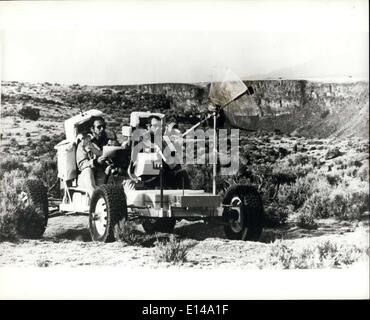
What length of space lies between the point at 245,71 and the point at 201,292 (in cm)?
194

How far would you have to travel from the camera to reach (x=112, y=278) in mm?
4492

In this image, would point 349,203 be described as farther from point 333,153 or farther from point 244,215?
point 244,215

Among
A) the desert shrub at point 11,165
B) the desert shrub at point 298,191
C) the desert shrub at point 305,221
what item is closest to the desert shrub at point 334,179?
the desert shrub at point 298,191

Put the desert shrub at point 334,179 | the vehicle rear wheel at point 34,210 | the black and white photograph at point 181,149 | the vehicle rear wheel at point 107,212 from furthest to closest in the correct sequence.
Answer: the desert shrub at point 334,179
the vehicle rear wheel at point 34,210
the black and white photograph at point 181,149
the vehicle rear wheel at point 107,212

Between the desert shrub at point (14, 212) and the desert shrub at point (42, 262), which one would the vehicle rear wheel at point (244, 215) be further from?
the desert shrub at point (14, 212)

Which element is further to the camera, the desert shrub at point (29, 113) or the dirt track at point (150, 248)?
the desert shrub at point (29, 113)

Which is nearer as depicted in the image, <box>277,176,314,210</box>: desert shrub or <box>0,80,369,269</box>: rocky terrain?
<box>0,80,369,269</box>: rocky terrain

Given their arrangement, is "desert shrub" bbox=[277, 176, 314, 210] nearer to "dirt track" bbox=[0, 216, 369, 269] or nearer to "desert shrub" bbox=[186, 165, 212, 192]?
"dirt track" bbox=[0, 216, 369, 269]

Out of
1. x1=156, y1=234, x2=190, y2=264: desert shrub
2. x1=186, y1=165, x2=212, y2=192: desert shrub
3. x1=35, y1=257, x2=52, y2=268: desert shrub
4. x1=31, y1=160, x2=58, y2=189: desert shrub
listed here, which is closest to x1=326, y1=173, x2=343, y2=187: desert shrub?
x1=186, y1=165, x2=212, y2=192: desert shrub

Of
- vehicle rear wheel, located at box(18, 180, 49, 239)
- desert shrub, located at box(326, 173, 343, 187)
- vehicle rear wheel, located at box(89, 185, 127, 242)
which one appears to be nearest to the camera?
vehicle rear wheel, located at box(89, 185, 127, 242)

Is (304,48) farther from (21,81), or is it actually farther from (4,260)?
(4,260)

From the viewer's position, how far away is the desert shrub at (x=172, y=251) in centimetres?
452

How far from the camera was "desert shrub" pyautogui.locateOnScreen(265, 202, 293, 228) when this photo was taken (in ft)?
15.4

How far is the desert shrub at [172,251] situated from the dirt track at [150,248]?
0.12 feet
